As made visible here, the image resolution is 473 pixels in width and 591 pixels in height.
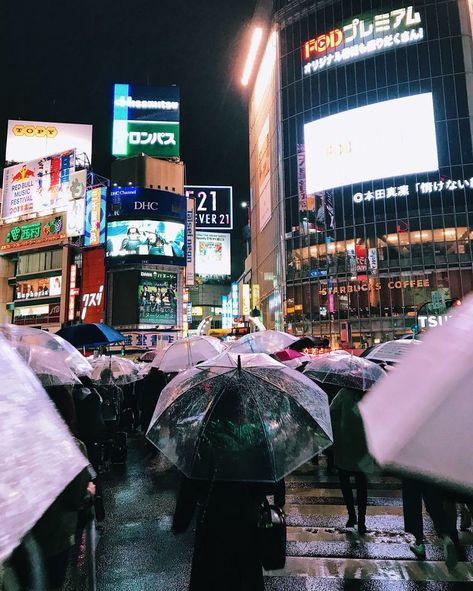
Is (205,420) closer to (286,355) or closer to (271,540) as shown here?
(271,540)

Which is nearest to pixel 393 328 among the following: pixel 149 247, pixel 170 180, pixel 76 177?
pixel 149 247

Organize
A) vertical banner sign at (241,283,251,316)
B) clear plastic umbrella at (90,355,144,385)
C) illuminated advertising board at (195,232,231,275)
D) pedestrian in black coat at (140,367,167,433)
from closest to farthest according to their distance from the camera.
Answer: pedestrian in black coat at (140,367,167,433) < clear plastic umbrella at (90,355,144,385) < vertical banner sign at (241,283,251,316) < illuminated advertising board at (195,232,231,275)

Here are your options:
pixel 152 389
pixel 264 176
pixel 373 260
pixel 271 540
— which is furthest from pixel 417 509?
pixel 264 176

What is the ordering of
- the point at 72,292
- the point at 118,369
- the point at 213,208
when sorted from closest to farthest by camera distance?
the point at 118,369
the point at 72,292
the point at 213,208

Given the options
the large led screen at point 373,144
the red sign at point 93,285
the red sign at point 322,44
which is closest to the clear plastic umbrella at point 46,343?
the red sign at point 93,285

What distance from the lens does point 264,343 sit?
1085 centimetres

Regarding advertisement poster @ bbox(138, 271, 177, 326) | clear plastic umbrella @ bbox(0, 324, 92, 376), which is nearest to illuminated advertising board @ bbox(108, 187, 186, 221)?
advertisement poster @ bbox(138, 271, 177, 326)

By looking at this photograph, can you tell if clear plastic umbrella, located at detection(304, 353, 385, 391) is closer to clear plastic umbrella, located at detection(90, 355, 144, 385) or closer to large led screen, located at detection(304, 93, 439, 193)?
clear plastic umbrella, located at detection(90, 355, 144, 385)

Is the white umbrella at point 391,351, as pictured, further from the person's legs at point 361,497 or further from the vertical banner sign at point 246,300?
the vertical banner sign at point 246,300

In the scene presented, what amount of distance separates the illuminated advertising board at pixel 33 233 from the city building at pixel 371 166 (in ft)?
78.4

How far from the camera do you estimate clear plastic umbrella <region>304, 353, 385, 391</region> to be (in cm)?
612

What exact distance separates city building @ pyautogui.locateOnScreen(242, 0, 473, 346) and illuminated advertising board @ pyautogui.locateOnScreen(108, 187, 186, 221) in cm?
1504

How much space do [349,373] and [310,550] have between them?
225 centimetres

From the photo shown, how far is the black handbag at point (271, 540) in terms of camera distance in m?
3.23
